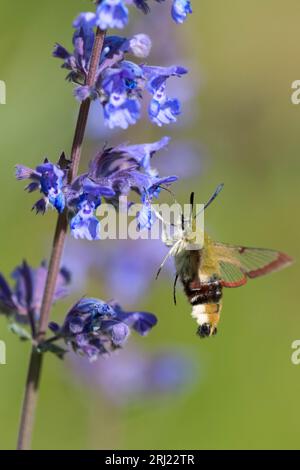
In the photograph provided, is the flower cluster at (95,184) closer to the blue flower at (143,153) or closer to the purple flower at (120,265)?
the blue flower at (143,153)

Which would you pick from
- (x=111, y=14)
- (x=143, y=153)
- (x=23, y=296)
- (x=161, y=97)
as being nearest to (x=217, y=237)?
(x=23, y=296)

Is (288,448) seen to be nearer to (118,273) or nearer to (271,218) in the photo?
(118,273)

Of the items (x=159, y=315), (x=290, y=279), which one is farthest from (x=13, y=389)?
(x=290, y=279)

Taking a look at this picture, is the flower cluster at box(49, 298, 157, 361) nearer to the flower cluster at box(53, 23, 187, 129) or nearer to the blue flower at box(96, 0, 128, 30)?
the flower cluster at box(53, 23, 187, 129)

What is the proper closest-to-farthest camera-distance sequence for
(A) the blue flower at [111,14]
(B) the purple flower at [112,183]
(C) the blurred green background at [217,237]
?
1. (A) the blue flower at [111,14]
2. (B) the purple flower at [112,183]
3. (C) the blurred green background at [217,237]

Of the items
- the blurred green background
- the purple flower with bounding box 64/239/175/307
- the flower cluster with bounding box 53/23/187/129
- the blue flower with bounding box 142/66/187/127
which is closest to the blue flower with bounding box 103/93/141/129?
the flower cluster with bounding box 53/23/187/129

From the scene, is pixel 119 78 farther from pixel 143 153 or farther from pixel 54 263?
pixel 54 263

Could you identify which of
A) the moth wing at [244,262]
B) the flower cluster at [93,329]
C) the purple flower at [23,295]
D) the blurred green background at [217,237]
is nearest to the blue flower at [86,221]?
the flower cluster at [93,329]
